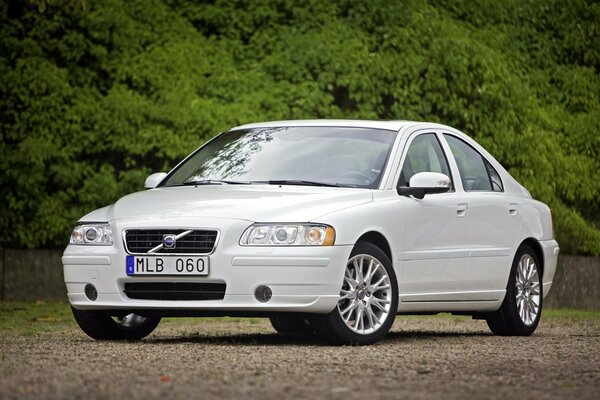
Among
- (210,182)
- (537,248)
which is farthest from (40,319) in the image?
(537,248)

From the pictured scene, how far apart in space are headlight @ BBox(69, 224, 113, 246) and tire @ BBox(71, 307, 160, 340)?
1.76 ft

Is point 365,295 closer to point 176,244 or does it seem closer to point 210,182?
point 176,244

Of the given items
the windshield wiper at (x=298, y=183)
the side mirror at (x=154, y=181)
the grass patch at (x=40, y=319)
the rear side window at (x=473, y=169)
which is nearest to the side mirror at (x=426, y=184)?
the windshield wiper at (x=298, y=183)

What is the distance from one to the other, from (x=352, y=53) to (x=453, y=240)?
7112mm

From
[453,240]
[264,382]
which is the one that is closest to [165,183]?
[453,240]

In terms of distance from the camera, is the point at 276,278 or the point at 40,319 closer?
the point at 276,278

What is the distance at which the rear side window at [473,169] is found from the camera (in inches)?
471

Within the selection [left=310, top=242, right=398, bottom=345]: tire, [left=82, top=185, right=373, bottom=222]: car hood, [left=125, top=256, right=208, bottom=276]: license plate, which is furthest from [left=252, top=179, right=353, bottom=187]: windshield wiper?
[left=125, top=256, right=208, bottom=276]: license plate

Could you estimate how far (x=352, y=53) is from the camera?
18.2m

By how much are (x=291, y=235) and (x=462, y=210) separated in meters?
2.17

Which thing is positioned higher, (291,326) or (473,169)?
(473,169)

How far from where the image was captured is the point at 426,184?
426 inches

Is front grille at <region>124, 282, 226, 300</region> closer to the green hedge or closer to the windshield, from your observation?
the windshield

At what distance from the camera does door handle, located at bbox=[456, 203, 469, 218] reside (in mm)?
11516
